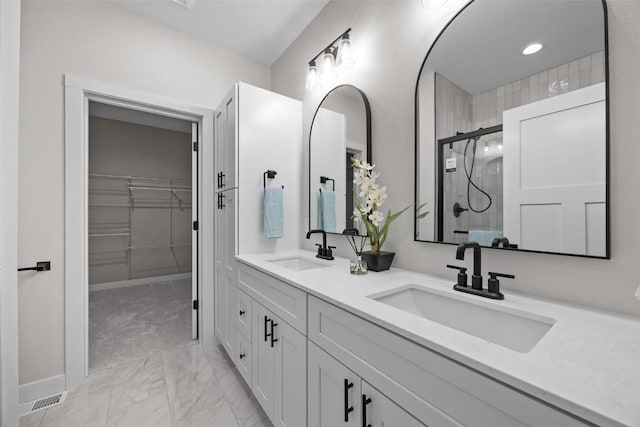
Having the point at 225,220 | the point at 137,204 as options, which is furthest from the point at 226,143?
the point at 137,204

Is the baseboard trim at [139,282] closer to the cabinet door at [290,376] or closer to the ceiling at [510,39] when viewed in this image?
the cabinet door at [290,376]

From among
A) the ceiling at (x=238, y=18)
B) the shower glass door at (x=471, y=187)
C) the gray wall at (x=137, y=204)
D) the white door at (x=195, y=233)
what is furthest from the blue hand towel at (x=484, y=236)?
the gray wall at (x=137, y=204)

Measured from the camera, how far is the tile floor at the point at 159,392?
151 centimetres

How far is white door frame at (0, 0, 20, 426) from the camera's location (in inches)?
Result: 46.7

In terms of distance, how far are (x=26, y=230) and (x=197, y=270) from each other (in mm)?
1140

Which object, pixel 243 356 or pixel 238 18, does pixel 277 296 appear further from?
pixel 238 18

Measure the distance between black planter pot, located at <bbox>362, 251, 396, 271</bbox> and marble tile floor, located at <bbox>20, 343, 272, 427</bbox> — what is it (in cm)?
109

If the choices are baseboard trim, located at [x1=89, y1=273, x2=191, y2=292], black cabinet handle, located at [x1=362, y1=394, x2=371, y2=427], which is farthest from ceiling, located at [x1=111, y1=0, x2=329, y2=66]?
baseboard trim, located at [x1=89, y1=273, x2=191, y2=292]

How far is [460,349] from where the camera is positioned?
57 centimetres

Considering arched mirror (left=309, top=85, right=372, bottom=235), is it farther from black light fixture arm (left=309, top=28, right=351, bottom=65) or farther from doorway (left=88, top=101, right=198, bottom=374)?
doorway (left=88, top=101, right=198, bottom=374)

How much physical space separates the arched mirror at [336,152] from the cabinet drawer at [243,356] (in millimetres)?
909

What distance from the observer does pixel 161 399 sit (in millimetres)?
1676

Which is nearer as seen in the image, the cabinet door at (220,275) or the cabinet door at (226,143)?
the cabinet door at (226,143)

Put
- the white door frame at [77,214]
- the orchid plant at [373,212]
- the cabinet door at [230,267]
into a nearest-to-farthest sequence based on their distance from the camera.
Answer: the orchid plant at [373,212]
the white door frame at [77,214]
the cabinet door at [230,267]
